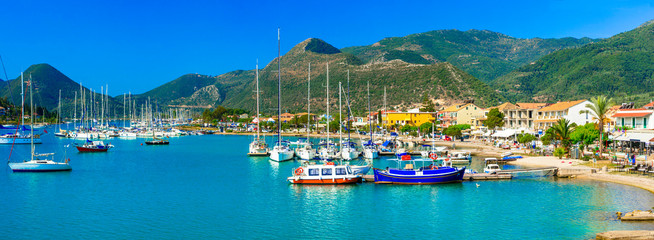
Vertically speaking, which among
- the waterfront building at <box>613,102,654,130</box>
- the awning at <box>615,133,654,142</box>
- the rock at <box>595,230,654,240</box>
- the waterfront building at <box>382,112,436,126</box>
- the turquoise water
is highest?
the waterfront building at <box>382,112,436,126</box>

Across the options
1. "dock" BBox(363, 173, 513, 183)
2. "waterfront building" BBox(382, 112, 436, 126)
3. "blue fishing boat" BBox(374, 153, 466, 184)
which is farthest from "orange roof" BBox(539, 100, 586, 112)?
"waterfront building" BBox(382, 112, 436, 126)

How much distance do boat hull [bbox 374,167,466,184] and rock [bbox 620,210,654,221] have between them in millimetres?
15908

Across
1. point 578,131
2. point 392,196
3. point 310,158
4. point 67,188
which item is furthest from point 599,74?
point 67,188

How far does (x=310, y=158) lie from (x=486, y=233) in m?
37.5

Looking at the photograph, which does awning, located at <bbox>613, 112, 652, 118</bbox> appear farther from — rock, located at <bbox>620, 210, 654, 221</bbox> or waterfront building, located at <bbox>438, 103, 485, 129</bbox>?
waterfront building, located at <bbox>438, 103, 485, 129</bbox>

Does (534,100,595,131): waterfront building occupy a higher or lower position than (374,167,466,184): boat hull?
higher

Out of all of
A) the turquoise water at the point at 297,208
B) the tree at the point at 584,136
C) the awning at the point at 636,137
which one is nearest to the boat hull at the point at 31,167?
the turquoise water at the point at 297,208

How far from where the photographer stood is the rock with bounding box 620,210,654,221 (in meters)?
29.7

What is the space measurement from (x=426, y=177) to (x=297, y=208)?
47.4 ft

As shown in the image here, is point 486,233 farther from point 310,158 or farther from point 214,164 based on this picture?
point 214,164

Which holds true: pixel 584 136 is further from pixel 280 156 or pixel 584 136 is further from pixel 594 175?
pixel 280 156

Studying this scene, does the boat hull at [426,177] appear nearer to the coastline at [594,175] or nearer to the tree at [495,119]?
the coastline at [594,175]

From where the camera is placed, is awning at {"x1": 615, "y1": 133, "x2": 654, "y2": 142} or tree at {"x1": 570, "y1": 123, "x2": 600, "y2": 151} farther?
tree at {"x1": 570, "y1": 123, "x2": 600, "y2": 151}

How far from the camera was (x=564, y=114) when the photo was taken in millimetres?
79062
